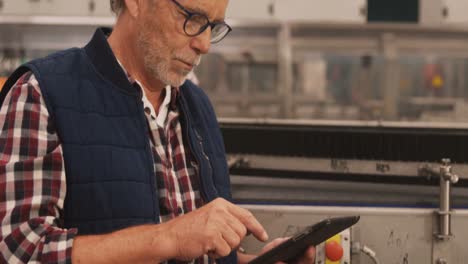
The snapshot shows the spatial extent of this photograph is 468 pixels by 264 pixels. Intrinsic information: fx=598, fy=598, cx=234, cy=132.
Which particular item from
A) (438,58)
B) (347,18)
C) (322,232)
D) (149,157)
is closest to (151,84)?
(149,157)

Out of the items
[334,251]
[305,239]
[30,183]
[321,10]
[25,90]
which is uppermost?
[321,10]

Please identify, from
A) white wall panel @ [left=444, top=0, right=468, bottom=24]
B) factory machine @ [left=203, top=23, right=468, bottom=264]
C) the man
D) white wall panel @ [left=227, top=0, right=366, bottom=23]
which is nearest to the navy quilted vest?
the man

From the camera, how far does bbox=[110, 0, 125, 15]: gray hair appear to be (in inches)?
43.8

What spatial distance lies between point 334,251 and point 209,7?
553 mm

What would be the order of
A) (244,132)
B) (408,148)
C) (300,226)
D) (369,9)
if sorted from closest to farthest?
(300,226), (408,148), (244,132), (369,9)

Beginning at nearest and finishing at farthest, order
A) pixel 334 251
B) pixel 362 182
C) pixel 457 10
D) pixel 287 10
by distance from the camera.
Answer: pixel 334 251
pixel 362 182
pixel 457 10
pixel 287 10

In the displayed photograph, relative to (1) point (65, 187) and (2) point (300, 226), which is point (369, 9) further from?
(1) point (65, 187)

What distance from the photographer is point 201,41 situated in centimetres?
107

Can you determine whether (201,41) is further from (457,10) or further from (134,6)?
(457,10)

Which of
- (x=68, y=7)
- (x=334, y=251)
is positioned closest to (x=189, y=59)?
(x=334, y=251)

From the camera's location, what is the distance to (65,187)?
951mm

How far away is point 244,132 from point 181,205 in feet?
2.01

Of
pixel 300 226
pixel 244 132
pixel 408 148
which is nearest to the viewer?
pixel 300 226

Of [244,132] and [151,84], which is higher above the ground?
[151,84]
